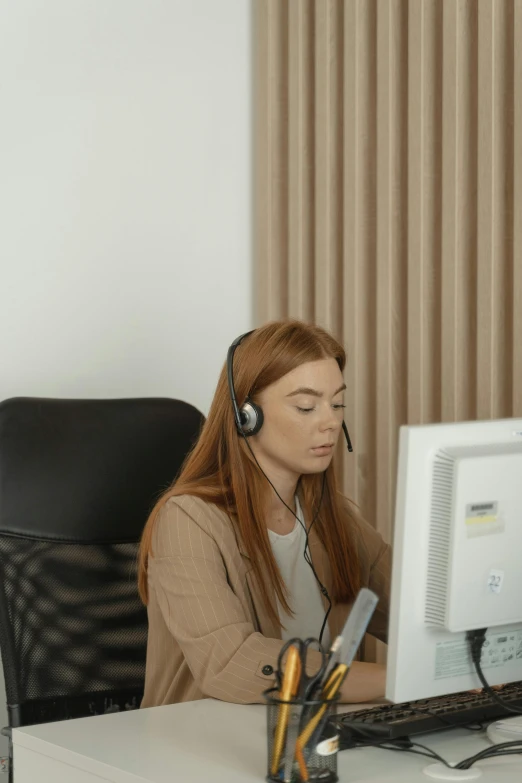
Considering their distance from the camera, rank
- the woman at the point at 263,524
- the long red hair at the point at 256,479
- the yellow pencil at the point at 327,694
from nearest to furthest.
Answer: the yellow pencil at the point at 327,694 < the woman at the point at 263,524 < the long red hair at the point at 256,479

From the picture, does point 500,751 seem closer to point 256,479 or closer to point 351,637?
point 351,637

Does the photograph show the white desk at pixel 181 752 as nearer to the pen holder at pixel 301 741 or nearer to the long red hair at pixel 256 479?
the pen holder at pixel 301 741

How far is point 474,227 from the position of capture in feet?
7.57

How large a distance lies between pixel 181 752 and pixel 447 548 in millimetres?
404

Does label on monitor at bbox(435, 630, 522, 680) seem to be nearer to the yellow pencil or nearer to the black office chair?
the yellow pencil

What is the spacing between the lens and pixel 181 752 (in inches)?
49.7

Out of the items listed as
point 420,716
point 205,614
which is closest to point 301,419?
point 205,614

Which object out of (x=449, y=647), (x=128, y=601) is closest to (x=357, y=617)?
(x=449, y=647)

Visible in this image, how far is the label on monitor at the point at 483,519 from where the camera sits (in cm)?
120

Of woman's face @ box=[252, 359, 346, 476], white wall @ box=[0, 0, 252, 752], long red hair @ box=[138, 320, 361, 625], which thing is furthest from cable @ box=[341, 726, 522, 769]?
white wall @ box=[0, 0, 252, 752]

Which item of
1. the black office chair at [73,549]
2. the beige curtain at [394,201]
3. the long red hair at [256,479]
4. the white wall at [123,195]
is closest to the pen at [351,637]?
the long red hair at [256,479]

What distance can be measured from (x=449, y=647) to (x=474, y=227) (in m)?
1.27

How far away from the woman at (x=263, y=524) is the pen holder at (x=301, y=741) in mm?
486

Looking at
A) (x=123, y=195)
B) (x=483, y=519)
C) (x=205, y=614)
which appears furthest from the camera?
(x=123, y=195)
